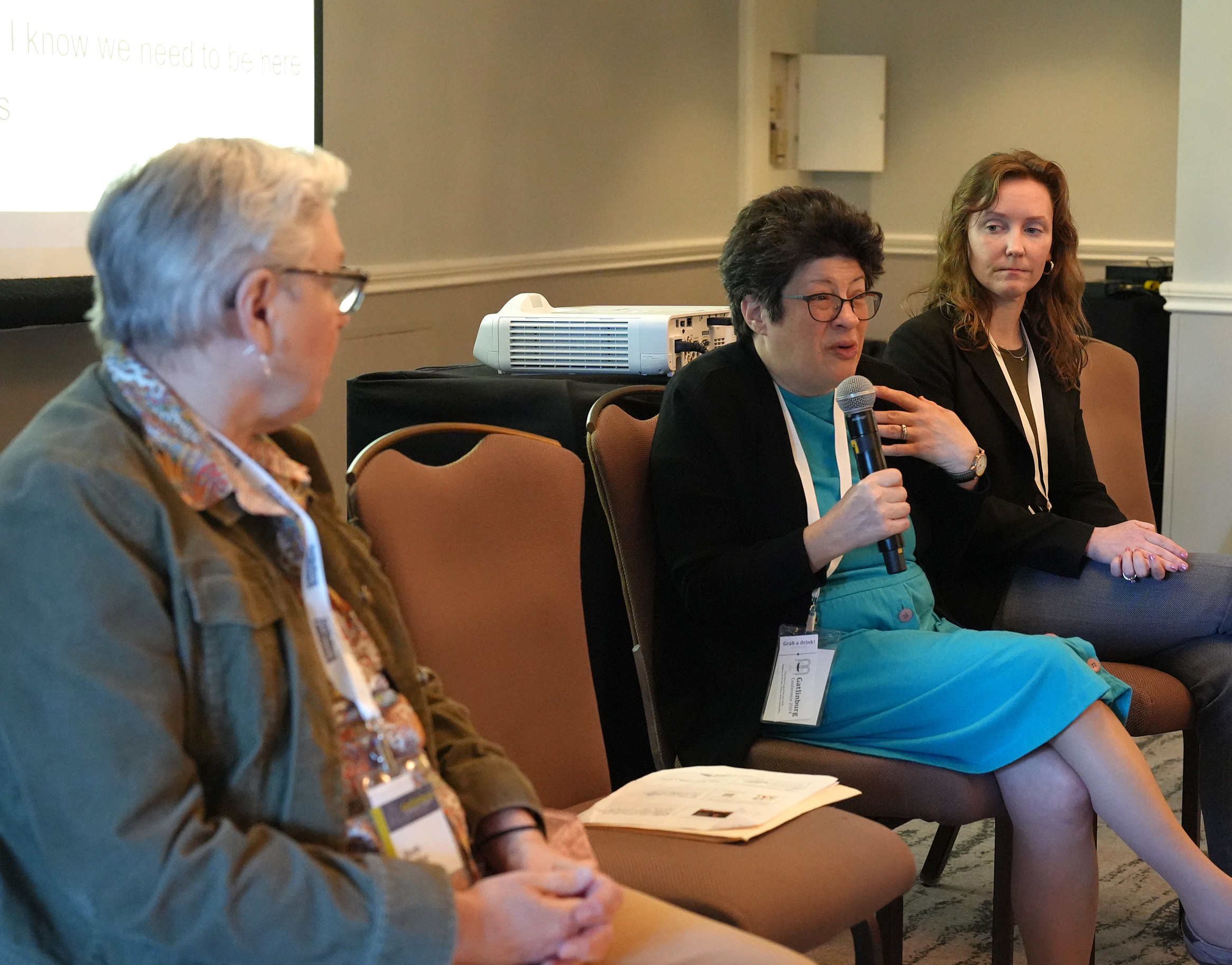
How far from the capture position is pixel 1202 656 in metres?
2.26

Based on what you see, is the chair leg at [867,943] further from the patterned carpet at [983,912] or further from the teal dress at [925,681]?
the patterned carpet at [983,912]

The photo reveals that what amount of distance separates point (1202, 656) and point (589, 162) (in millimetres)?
3705

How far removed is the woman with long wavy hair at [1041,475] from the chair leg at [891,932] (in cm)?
74

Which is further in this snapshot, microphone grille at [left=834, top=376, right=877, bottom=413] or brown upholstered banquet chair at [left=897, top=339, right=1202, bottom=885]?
brown upholstered banquet chair at [left=897, top=339, right=1202, bottom=885]

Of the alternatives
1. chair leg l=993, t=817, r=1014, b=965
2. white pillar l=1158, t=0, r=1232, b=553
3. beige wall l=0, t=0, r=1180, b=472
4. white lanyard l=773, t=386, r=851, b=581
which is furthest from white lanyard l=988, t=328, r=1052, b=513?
beige wall l=0, t=0, r=1180, b=472

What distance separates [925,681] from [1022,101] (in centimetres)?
502

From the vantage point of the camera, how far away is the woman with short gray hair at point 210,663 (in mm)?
978

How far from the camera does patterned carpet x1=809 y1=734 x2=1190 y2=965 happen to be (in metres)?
2.32

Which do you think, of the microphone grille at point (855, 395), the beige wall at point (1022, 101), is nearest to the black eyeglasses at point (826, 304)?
the microphone grille at point (855, 395)

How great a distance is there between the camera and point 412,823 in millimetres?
1160

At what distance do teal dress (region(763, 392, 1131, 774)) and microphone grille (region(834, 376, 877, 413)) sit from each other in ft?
0.56

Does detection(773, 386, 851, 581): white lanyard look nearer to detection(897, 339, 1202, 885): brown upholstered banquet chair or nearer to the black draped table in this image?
the black draped table

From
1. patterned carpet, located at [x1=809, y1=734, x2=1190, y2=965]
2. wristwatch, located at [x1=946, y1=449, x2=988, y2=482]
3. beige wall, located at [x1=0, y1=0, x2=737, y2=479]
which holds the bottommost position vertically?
patterned carpet, located at [x1=809, y1=734, x2=1190, y2=965]

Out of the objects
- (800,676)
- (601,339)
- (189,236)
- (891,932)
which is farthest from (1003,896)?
(189,236)
